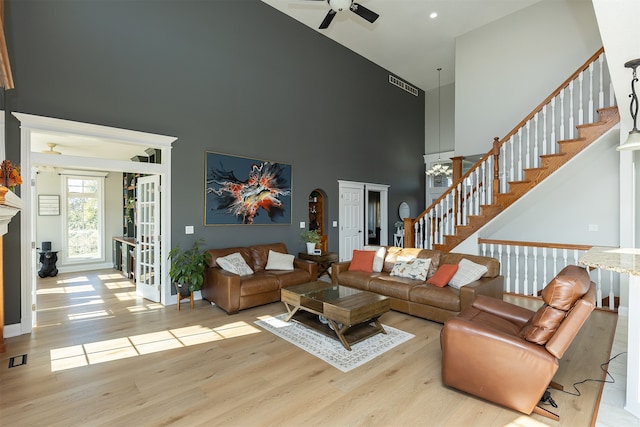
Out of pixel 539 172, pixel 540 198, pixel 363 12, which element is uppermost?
pixel 363 12

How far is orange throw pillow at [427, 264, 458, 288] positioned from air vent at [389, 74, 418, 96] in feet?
20.7

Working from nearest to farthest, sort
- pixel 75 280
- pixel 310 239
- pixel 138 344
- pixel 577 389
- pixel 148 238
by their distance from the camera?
pixel 577 389 < pixel 138 344 < pixel 148 238 < pixel 75 280 < pixel 310 239

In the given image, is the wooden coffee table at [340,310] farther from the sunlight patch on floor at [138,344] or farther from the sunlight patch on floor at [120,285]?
the sunlight patch on floor at [120,285]

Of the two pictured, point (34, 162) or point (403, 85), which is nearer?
point (34, 162)

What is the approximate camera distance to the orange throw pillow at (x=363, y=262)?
501cm

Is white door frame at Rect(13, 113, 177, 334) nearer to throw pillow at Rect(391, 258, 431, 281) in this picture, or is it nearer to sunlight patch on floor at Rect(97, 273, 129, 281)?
sunlight patch on floor at Rect(97, 273, 129, 281)

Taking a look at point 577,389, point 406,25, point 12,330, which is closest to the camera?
point 577,389

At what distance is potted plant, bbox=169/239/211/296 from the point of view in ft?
14.5

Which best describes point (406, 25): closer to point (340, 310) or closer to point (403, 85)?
point (403, 85)

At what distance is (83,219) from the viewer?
7.88 m

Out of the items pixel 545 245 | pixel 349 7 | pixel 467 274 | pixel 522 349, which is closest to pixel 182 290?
pixel 467 274

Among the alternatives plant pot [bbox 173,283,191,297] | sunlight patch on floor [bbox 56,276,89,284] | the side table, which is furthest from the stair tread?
sunlight patch on floor [bbox 56,276,89,284]

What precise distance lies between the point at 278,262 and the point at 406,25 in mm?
5626

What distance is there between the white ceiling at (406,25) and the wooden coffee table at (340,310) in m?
4.62
